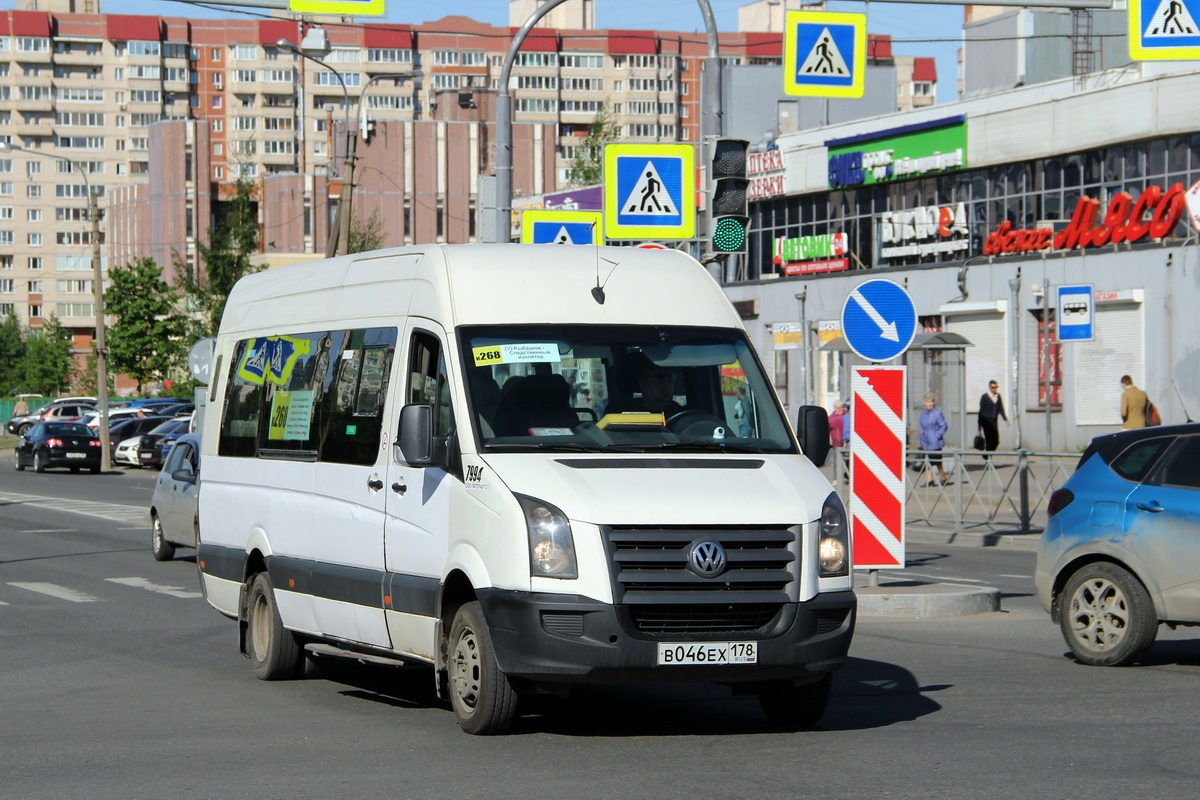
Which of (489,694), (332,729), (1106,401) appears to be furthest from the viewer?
(1106,401)

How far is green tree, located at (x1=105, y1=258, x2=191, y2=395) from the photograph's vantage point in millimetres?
68438

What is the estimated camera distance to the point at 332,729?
875 cm

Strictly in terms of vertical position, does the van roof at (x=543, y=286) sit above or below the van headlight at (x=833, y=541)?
above

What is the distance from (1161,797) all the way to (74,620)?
10.1 metres

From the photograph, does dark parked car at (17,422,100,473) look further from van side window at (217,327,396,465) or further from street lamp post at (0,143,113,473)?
van side window at (217,327,396,465)

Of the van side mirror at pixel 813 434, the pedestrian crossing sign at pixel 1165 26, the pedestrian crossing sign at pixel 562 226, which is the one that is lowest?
the van side mirror at pixel 813 434

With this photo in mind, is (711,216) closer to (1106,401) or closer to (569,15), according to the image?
(1106,401)

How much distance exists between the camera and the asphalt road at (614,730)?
7.21 m

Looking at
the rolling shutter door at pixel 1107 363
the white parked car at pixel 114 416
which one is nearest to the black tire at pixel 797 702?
the rolling shutter door at pixel 1107 363

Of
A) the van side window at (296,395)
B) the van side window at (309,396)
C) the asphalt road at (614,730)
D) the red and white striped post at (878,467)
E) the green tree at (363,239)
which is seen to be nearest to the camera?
the asphalt road at (614,730)

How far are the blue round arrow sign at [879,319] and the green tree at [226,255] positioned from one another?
3987 centimetres

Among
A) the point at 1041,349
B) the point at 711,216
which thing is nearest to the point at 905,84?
the point at 1041,349

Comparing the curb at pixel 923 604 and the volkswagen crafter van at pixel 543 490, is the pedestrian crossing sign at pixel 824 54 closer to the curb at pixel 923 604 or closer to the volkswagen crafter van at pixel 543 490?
the curb at pixel 923 604

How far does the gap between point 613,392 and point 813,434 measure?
106cm
